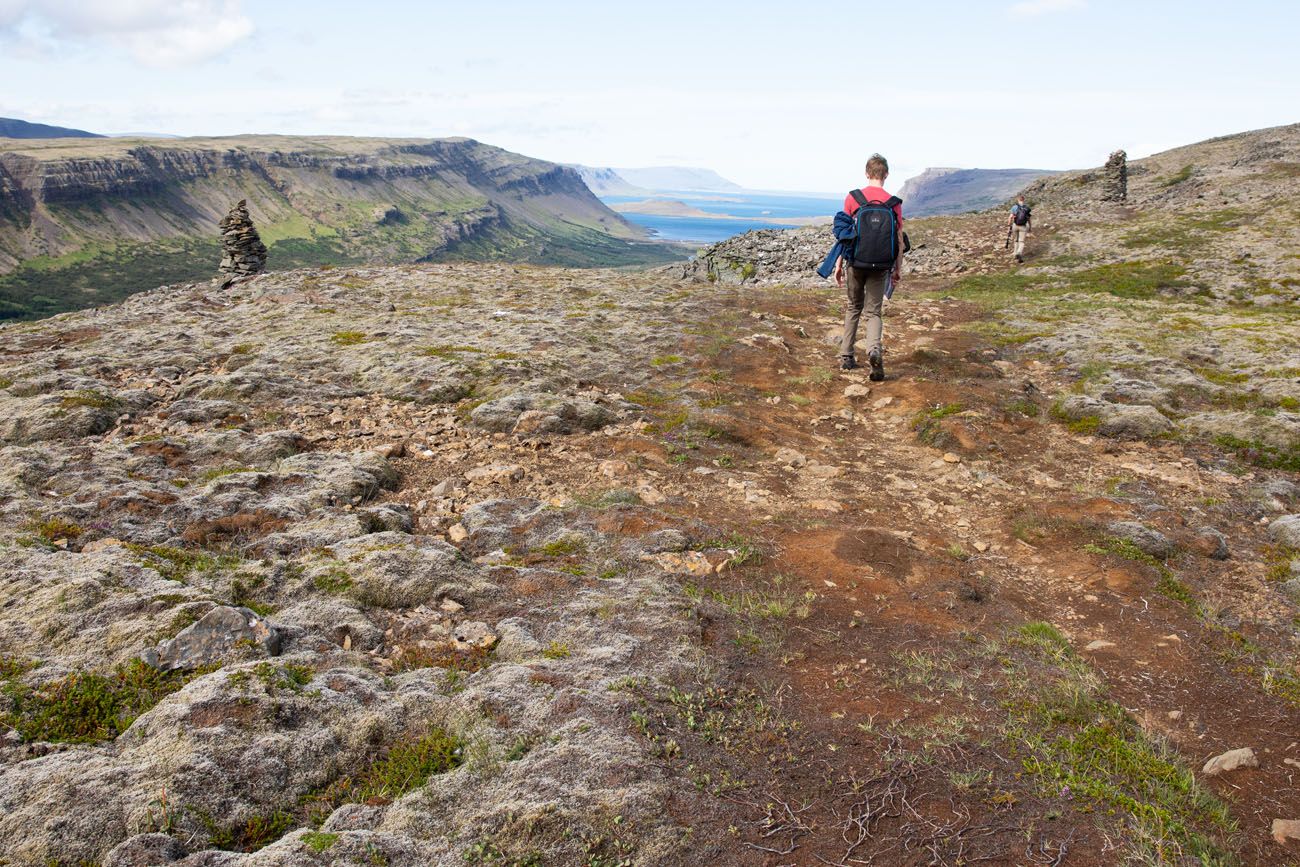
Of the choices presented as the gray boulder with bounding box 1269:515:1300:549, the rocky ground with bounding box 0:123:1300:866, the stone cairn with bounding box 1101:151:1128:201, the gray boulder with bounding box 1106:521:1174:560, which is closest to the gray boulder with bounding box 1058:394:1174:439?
the rocky ground with bounding box 0:123:1300:866

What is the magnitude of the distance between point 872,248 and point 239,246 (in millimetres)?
41183

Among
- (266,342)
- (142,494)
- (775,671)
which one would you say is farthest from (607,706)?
(266,342)

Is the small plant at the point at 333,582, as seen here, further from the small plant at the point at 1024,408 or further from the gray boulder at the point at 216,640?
the small plant at the point at 1024,408

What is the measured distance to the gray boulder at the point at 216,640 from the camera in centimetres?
676

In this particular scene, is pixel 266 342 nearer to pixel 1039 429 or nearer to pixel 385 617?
pixel 385 617

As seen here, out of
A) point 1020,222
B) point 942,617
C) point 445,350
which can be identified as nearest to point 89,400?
point 445,350

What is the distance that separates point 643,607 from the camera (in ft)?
28.5

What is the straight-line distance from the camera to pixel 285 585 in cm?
865

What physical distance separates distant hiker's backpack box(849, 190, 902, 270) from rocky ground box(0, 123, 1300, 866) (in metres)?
3.47

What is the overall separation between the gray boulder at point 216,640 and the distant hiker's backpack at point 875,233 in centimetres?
1561

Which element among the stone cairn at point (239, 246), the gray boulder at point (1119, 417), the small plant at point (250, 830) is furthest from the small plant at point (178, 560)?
the stone cairn at point (239, 246)

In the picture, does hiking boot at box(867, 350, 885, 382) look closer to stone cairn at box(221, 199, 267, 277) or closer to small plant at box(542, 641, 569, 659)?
small plant at box(542, 641, 569, 659)

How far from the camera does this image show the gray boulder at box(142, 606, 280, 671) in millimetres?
6758

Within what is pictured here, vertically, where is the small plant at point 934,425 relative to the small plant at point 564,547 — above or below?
above
